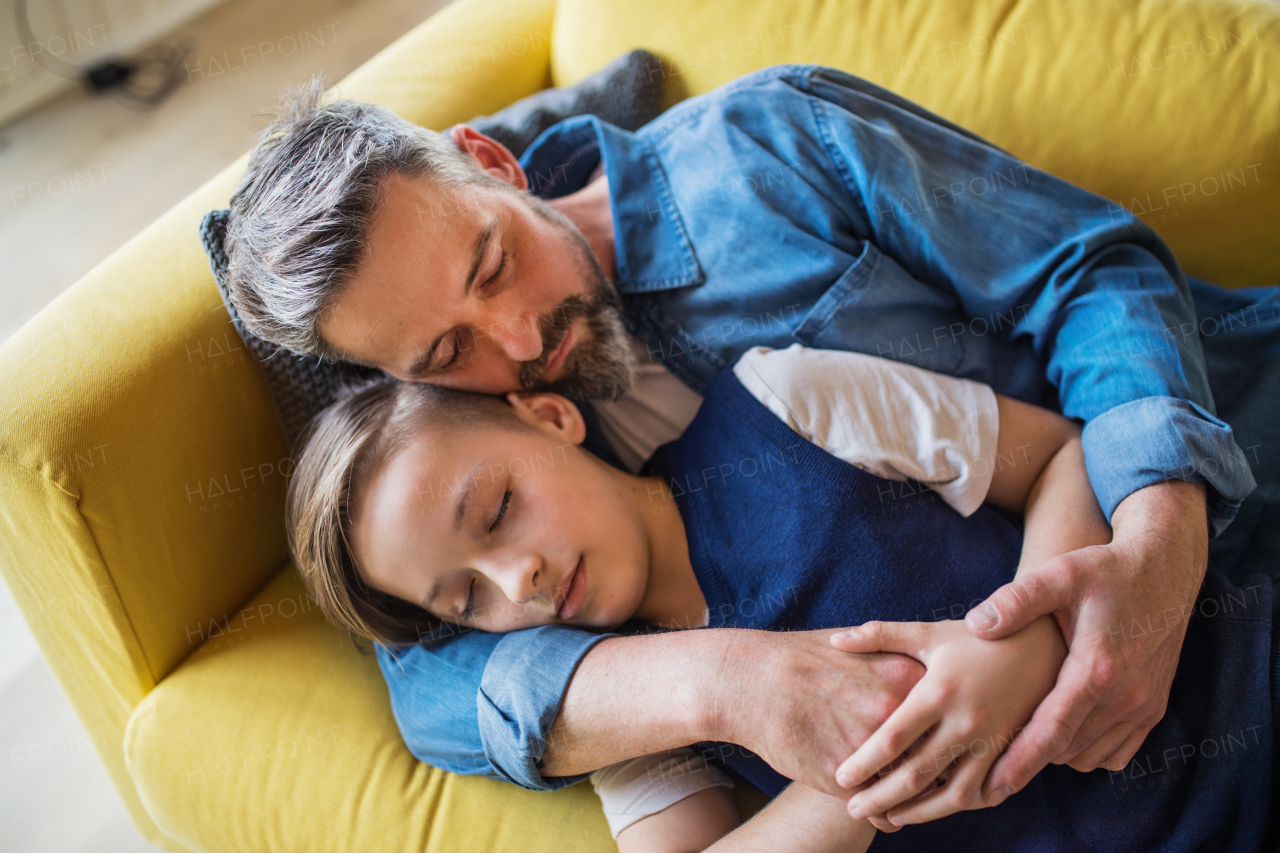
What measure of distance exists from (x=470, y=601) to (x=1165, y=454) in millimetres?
811

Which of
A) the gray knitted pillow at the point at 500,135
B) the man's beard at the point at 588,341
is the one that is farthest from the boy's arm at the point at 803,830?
the gray knitted pillow at the point at 500,135

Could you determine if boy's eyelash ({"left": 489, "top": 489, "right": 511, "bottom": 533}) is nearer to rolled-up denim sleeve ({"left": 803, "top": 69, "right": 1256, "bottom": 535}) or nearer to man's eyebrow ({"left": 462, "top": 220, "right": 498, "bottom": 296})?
man's eyebrow ({"left": 462, "top": 220, "right": 498, "bottom": 296})

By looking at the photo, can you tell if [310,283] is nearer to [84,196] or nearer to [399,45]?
[399,45]

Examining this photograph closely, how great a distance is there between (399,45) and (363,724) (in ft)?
3.89

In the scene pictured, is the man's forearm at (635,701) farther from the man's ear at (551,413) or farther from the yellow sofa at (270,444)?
the man's ear at (551,413)

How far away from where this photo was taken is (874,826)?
88 centimetres

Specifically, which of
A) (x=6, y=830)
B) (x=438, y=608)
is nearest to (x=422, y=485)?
(x=438, y=608)

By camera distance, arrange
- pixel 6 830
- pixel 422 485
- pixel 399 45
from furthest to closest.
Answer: pixel 399 45 → pixel 6 830 → pixel 422 485

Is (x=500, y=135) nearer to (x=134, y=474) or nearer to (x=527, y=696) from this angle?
(x=134, y=474)

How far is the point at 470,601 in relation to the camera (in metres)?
1.05

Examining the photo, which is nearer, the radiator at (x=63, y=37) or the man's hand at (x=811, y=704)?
the man's hand at (x=811, y=704)

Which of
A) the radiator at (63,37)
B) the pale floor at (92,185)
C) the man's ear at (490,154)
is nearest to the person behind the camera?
the man's ear at (490,154)

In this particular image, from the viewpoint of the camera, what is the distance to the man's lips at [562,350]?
3.76 ft

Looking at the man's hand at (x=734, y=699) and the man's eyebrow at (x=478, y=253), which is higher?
the man's eyebrow at (x=478, y=253)
